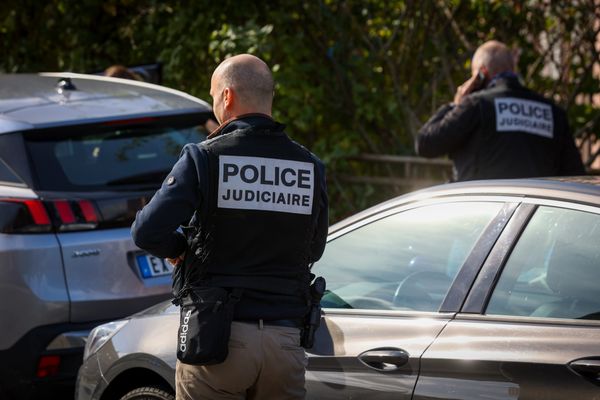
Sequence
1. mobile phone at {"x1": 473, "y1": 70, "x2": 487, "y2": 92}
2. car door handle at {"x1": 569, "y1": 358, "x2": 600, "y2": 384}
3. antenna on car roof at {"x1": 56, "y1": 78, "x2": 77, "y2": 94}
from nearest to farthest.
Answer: car door handle at {"x1": 569, "y1": 358, "x2": 600, "y2": 384} < antenna on car roof at {"x1": 56, "y1": 78, "x2": 77, "y2": 94} < mobile phone at {"x1": 473, "y1": 70, "x2": 487, "y2": 92}

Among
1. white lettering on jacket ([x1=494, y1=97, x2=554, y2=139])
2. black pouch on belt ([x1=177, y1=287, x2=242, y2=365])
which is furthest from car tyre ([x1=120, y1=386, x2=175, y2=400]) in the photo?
white lettering on jacket ([x1=494, y1=97, x2=554, y2=139])

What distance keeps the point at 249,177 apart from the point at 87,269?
83.4 inches

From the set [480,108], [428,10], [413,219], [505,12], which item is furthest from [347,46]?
[413,219]

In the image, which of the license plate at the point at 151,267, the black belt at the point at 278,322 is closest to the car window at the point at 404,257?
the black belt at the point at 278,322

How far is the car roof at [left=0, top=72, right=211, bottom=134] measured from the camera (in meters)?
5.62

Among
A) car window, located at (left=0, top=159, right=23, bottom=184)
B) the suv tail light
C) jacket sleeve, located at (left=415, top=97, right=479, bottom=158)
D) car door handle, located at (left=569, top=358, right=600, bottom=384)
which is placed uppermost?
jacket sleeve, located at (left=415, top=97, right=479, bottom=158)

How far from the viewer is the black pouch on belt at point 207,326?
337cm

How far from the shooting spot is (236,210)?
3.46 meters

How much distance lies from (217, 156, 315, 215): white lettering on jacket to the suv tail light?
2.09 m

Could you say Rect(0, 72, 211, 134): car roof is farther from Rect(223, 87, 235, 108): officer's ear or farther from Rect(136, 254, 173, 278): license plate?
Rect(223, 87, 235, 108): officer's ear

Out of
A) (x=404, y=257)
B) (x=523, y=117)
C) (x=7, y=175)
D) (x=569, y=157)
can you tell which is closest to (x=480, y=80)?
(x=523, y=117)

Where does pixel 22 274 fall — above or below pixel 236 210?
below

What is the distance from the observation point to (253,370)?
3.45m

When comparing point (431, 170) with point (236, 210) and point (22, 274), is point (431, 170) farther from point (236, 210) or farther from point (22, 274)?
point (236, 210)
